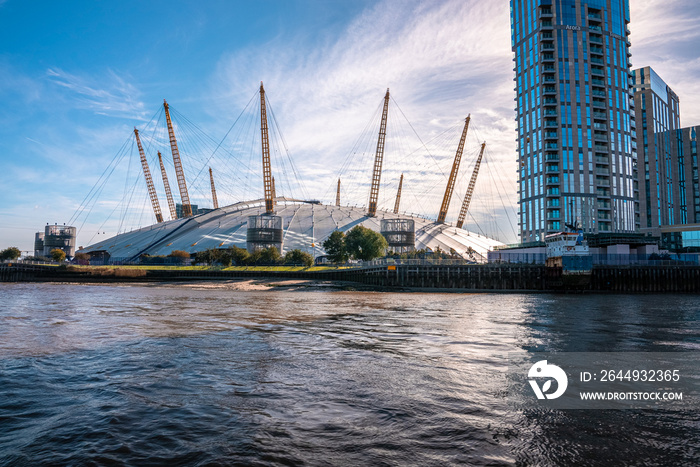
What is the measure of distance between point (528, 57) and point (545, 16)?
36.4 ft

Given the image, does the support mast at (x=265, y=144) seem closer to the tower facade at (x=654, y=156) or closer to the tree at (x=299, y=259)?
the tree at (x=299, y=259)

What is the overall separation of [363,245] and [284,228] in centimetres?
4594

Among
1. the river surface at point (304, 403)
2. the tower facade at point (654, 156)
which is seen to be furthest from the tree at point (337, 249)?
the tower facade at point (654, 156)

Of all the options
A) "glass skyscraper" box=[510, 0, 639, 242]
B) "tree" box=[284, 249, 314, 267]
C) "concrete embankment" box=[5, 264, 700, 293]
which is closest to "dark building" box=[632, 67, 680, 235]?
"glass skyscraper" box=[510, 0, 639, 242]

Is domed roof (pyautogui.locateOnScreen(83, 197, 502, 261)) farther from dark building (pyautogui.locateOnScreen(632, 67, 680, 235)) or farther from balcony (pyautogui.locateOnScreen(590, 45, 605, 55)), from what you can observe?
balcony (pyautogui.locateOnScreen(590, 45, 605, 55))

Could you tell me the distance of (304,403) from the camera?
13742 mm

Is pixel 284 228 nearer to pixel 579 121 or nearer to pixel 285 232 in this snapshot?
pixel 285 232

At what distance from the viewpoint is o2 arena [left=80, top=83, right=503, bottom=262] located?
13900 cm

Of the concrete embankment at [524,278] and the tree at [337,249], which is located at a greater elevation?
the tree at [337,249]

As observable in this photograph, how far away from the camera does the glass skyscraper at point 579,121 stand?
123 metres

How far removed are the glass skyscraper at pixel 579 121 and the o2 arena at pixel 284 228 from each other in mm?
27171

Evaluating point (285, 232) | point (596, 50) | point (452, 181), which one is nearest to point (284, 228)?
point (285, 232)

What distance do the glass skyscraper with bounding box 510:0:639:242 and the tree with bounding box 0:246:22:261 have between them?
16775cm

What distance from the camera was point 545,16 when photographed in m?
125
